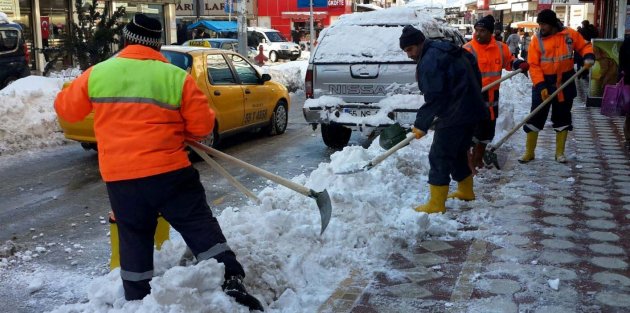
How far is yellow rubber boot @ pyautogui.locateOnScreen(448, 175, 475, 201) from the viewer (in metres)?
6.33

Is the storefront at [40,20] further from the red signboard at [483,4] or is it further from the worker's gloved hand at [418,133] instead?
the red signboard at [483,4]

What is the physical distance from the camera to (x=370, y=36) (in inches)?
357

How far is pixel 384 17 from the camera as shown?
31.0 feet

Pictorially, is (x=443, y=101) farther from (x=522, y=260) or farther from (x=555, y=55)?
(x=555, y=55)

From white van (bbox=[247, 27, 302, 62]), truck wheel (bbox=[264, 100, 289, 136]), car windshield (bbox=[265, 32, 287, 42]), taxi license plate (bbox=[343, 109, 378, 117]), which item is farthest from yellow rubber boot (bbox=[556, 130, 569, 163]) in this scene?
car windshield (bbox=[265, 32, 287, 42])

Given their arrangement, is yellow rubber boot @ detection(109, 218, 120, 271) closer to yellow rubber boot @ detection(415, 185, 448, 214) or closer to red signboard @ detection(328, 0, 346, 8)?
yellow rubber boot @ detection(415, 185, 448, 214)

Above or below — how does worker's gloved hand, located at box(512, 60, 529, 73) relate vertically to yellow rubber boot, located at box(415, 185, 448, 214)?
above

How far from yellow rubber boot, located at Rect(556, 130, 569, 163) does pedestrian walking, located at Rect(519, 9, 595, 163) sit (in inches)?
1.7

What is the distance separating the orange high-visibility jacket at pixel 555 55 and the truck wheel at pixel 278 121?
15.2 feet

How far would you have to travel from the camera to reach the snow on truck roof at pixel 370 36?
888cm

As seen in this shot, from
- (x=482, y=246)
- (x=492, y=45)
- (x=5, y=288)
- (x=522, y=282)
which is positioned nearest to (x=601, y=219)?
(x=482, y=246)

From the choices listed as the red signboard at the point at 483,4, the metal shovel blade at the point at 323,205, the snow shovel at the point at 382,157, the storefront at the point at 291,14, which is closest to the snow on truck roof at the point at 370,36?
the snow shovel at the point at 382,157

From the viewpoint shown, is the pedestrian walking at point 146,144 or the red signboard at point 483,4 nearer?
the pedestrian walking at point 146,144

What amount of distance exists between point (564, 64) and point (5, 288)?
6.36 meters
